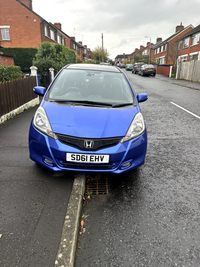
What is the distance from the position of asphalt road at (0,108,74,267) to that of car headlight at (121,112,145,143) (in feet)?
3.44

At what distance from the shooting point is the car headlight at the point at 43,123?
2.81 metres

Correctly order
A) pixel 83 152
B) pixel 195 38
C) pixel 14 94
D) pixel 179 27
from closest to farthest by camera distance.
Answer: pixel 83 152, pixel 14 94, pixel 195 38, pixel 179 27

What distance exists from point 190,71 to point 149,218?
73.8 ft

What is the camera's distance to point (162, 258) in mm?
1926

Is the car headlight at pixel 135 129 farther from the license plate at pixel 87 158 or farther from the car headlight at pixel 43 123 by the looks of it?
the car headlight at pixel 43 123

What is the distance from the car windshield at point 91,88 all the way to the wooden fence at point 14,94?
2.89 m

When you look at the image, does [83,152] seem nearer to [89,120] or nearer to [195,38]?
[89,120]

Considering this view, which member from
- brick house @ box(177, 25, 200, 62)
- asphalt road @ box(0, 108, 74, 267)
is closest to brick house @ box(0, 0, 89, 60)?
brick house @ box(177, 25, 200, 62)

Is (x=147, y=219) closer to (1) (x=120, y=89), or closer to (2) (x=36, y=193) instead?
(2) (x=36, y=193)

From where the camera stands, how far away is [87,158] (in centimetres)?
267

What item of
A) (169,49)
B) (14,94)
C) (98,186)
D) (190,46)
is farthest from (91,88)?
(169,49)

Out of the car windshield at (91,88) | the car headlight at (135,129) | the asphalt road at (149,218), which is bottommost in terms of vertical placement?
the asphalt road at (149,218)

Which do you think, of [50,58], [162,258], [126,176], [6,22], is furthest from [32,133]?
[6,22]

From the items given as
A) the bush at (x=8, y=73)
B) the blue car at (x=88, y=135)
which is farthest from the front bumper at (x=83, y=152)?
the bush at (x=8, y=73)
